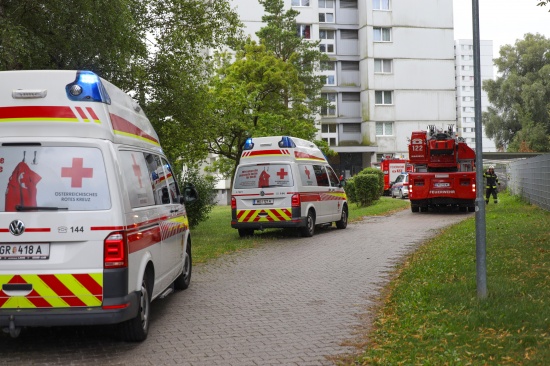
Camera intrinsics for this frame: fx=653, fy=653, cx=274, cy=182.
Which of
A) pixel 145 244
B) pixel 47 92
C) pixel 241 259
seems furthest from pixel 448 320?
pixel 241 259

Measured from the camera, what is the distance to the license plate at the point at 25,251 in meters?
6.00

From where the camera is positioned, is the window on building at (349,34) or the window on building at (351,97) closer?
the window on building at (349,34)

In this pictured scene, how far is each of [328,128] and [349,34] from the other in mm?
9422

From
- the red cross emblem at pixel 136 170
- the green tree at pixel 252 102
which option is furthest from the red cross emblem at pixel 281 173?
the green tree at pixel 252 102

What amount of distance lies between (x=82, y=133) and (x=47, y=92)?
0.56m

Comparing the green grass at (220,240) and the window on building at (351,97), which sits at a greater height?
the window on building at (351,97)

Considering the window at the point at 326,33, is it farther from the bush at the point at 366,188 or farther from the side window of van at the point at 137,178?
the side window of van at the point at 137,178

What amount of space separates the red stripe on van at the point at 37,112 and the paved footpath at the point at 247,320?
2319 millimetres

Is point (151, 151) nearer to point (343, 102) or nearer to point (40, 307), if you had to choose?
point (40, 307)

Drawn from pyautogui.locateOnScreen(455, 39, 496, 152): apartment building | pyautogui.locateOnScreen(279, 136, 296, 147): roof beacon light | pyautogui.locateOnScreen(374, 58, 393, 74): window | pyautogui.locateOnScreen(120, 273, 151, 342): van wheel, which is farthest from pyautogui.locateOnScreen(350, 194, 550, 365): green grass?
pyautogui.locateOnScreen(455, 39, 496, 152): apartment building

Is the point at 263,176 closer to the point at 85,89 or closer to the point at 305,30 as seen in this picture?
the point at 85,89

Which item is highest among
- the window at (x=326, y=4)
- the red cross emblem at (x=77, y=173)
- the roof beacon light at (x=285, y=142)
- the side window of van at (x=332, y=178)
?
the window at (x=326, y=4)

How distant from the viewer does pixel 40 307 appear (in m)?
5.98

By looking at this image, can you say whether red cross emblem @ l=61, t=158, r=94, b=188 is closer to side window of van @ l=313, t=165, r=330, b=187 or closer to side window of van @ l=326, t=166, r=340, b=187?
side window of van @ l=313, t=165, r=330, b=187
